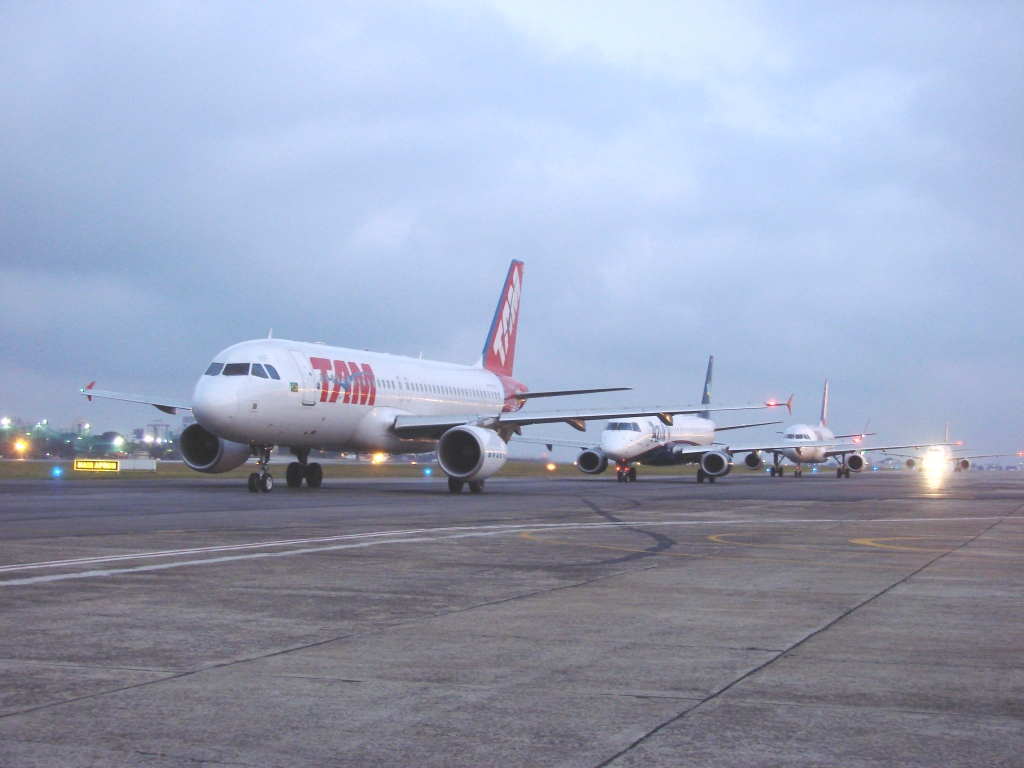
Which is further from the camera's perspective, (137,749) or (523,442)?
(523,442)

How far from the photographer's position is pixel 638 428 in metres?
46.7

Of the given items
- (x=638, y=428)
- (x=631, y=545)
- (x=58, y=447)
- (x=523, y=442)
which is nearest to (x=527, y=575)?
(x=631, y=545)

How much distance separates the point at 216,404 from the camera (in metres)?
24.7

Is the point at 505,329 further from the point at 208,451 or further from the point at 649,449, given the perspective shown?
the point at 208,451

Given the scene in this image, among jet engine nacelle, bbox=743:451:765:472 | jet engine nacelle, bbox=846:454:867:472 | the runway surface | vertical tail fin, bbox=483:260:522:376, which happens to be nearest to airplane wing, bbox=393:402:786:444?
vertical tail fin, bbox=483:260:522:376

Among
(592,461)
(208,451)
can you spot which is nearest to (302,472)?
(208,451)

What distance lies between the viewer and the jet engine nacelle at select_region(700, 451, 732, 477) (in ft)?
150

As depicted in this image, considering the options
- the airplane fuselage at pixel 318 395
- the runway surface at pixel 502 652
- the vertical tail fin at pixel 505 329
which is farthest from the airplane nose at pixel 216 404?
the vertical tail fin at pixel 505 329

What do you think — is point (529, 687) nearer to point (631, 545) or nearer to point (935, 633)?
point (935, 633)

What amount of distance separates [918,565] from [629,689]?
22.0ft

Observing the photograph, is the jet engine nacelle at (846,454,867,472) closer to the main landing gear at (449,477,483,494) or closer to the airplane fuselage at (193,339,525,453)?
the airplane fuselage at (193,339,525,453)

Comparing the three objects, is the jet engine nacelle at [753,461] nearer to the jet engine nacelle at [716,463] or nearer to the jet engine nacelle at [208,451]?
the jet engine nacelle at [716,463]

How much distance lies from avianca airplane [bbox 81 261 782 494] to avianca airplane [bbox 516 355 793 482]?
428 inches

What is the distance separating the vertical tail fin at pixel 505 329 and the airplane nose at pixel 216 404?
53.9 ft
